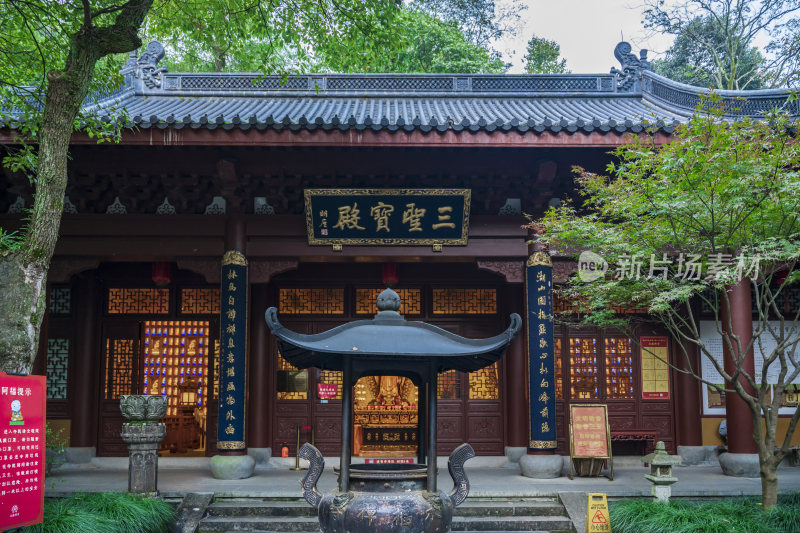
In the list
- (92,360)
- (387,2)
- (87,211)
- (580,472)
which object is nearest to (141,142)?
(87,211)

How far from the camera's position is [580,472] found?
8.99 metres

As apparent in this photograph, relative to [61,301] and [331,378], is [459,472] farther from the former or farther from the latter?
[61,301]

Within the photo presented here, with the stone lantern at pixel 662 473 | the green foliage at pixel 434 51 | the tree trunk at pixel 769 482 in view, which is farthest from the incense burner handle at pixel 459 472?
the green foliage at pixel 434 51

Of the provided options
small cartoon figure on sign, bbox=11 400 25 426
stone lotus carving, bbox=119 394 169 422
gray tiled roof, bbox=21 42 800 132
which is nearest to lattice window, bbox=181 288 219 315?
gray tiled roof, bbox=21 42 800 132

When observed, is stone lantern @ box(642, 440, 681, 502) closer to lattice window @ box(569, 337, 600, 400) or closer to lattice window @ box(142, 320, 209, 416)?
lattice window @ box(569, 337, 600, 400)

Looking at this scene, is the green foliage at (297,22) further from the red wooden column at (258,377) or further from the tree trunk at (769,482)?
the tree trunk at (769,482)

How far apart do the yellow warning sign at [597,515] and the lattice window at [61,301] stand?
7992 mm

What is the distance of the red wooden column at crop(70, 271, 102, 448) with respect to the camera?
1024 centimetres

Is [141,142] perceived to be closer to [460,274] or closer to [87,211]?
[87,211]

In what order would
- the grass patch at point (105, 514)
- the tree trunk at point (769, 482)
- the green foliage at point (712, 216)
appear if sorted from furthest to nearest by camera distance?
the tree trunk at point (769, 482) → the grass patch at point (105, 514) → the green foliage at point (712, 216)

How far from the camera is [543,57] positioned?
2438 cm

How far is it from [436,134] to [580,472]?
4.67 metres

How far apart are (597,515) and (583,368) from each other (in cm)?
417

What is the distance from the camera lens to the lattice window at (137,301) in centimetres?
1067
